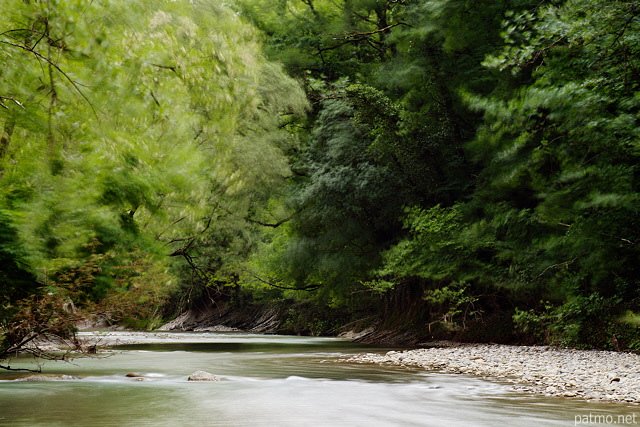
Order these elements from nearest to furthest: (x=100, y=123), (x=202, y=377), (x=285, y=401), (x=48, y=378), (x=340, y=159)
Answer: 1. (x=100, y=123)
2. (x=285, y=401)
3. (x=48, y=378)
4. (x=202, y=377)
5. (x=340, y=159)

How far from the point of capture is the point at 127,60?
7.19 m

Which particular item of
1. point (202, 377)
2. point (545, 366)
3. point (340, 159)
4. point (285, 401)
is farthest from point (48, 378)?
point (340, 159)

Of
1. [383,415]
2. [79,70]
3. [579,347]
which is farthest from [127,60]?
[579,347]

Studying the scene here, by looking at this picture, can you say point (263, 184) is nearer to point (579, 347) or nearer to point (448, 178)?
point (448, 178)

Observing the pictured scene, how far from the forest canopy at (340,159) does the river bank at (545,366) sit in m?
1.18

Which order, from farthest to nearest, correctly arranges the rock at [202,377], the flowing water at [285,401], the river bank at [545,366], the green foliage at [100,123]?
1. the rock at [202,377]
2. the river bank at [545,366]
3. the flowing water at [285,401]
4. the green foliage at [100,123]

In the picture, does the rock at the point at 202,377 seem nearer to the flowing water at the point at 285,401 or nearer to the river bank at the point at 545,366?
the flowing water at the point at 285,401

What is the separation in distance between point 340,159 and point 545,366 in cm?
1170

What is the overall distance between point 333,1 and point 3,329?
20877 millimetres

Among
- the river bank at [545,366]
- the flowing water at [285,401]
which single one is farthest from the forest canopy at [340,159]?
the flowing water at [285,401]

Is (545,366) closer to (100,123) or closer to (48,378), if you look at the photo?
(48,378)

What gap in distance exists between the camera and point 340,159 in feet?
70.3

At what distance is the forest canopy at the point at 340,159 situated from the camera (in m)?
6.61

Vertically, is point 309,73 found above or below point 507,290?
above
